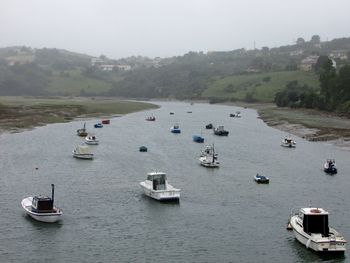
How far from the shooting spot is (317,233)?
4756cm

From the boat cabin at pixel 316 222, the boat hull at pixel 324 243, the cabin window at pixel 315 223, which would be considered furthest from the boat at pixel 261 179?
the boat hull at pixel 324 243

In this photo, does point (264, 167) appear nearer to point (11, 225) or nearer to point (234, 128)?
point (11, 225)

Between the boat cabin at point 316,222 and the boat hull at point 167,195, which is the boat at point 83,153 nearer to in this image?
the boat hull at point 167,195

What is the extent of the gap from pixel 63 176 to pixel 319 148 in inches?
2227

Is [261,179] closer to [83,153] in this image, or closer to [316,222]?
[316,222]

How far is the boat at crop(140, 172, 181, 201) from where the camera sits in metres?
63.3

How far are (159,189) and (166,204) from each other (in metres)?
2.83

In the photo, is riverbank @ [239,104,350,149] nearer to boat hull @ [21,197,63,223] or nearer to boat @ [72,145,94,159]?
boat @ [72,145,94,159]

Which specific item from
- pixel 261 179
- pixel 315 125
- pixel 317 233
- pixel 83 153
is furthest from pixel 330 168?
pixel 315 125

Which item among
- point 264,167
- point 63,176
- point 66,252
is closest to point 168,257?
point 66,252

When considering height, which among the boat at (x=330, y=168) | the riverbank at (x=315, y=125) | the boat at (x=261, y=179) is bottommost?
the boat at (x=261, y=179)

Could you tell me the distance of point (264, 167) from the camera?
8962cm

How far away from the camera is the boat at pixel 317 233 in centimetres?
4550

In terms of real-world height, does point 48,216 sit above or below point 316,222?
below
